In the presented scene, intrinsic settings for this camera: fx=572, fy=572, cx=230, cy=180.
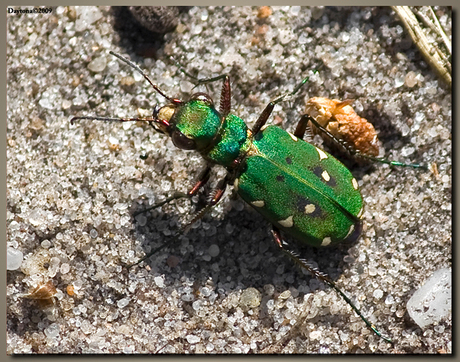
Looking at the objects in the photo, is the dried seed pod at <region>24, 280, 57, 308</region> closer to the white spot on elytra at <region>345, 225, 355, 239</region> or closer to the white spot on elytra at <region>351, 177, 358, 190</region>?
the white spot on elytra at <region>345, 225, 355, 239</region>

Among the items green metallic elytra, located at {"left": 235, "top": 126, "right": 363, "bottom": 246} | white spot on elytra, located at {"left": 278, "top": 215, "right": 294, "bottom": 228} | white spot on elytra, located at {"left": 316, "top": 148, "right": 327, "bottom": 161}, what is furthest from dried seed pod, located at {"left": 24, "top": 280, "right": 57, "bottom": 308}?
white spot on elytra, located at {"left": 316, "top": 148, "right": 327, "bottom": 161}

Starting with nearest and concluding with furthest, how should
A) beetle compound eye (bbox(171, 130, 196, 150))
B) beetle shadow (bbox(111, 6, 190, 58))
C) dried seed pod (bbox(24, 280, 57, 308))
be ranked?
beetle compound eye (bbox(171, 130, 196, 150)) → dried seed pod (bbox(24, 280, 57, 308)) → beetle shadow (bbox(111, 6, 190, 58))

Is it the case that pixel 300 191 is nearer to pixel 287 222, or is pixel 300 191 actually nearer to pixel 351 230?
pixel 287 222

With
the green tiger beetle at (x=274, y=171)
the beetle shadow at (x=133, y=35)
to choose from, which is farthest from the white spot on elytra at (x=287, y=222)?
the beetle shadow at (x=133, y=35)

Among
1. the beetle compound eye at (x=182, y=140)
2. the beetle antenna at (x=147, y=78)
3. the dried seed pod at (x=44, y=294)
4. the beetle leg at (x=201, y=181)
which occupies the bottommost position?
the dried seed pod at (x=44, y=294)

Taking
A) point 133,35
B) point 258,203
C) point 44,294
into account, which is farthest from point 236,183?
point 44,294

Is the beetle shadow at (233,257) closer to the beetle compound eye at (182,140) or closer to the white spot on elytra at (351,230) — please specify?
the white spot on elytra at (351,230)


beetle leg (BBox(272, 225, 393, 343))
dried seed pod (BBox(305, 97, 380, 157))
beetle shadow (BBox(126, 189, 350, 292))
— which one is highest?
dried seed pod (BBox(305, 97, 380, 157))

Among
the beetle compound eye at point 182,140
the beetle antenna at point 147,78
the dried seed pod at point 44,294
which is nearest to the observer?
the beetle compound eye at point 182,140
